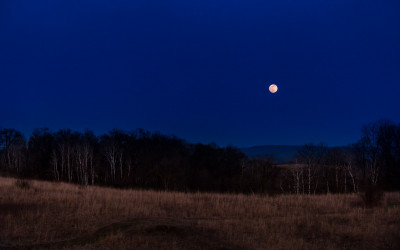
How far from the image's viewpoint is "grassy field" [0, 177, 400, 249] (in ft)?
27.7

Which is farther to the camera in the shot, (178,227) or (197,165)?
(197,165)

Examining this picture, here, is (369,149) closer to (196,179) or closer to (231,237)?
(196,179)

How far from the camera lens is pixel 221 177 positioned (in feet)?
167

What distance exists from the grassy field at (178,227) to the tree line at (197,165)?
1360 centimetres

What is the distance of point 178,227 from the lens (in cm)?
936

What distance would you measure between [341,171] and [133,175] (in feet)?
100

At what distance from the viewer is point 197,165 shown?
54969mm

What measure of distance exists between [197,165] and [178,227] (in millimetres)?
45790

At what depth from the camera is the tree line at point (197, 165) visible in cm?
3881

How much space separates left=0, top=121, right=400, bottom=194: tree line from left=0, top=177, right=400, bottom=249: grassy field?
13.6 metres

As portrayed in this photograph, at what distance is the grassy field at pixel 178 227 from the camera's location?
8.43 meters

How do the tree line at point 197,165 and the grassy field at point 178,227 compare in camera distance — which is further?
the tree line at point 197,165

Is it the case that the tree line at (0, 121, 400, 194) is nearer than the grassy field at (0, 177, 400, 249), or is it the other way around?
the grassy field at (0, 177, 400, 249)

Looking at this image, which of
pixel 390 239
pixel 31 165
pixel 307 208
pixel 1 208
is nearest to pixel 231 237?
pixel 390 239
